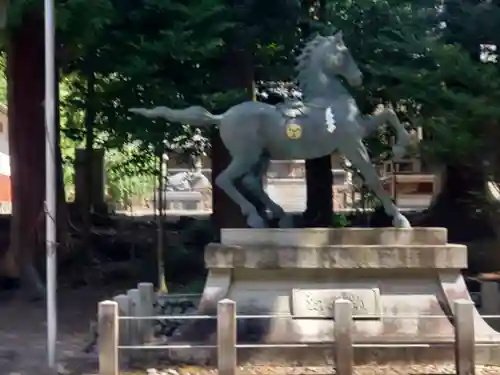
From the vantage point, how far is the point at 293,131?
9.29 meters

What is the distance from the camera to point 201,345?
8664 millimetres

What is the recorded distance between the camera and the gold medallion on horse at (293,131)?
9.27m

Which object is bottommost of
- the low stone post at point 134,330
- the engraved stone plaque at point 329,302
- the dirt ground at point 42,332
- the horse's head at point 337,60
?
the dirt ground at point 42,332

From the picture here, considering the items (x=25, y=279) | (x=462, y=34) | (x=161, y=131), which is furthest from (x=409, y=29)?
(x=25, y=279)

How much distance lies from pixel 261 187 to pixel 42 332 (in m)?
4.40

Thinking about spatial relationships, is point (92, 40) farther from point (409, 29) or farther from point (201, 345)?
point (201, 345)

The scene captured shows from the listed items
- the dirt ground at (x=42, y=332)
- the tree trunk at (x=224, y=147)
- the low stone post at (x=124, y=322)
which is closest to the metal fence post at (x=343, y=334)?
the low stone post at (x=124, y=322)

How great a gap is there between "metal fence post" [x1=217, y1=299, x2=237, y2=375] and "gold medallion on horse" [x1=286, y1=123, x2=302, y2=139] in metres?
2.51

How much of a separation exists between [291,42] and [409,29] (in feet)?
7.40

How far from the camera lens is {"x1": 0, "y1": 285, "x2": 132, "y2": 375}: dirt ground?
9227 millimetres

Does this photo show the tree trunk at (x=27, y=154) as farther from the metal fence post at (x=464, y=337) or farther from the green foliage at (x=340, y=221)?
the metal fence post at (x=464, y=337)

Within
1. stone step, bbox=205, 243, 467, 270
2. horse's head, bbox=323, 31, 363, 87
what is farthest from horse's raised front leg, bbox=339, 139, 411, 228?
horse's head, bbox=323, 31, 363, 87

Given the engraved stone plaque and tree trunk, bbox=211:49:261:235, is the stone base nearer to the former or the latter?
the engraved stone plaque

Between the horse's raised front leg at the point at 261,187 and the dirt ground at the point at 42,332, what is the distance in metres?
2.70
